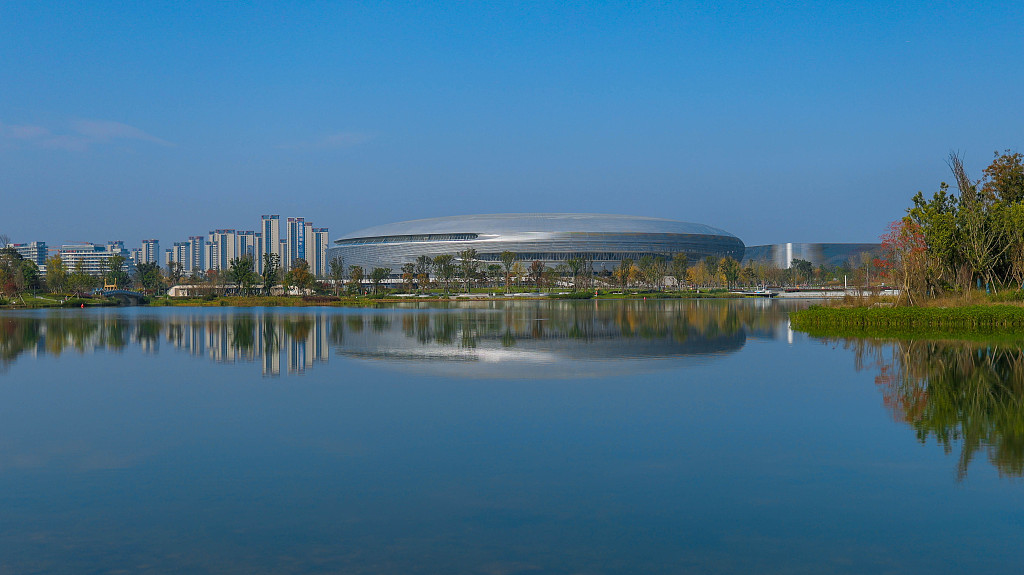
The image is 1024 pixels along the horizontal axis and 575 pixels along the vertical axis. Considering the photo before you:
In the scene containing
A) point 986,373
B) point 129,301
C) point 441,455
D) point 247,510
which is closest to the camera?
point 247,510

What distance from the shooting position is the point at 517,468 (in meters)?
7.67

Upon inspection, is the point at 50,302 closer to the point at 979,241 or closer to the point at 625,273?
the point at 625,273

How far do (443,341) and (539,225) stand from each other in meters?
84.7

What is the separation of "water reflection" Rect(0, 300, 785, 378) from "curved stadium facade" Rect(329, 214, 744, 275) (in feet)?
225

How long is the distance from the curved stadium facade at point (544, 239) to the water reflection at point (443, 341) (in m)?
68.6

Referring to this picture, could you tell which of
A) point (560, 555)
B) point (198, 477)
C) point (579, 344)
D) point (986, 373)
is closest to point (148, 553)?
point (198, 477)

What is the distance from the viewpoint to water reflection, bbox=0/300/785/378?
55.4ft

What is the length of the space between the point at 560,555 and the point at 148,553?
2689 mm

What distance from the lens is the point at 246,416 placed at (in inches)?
421

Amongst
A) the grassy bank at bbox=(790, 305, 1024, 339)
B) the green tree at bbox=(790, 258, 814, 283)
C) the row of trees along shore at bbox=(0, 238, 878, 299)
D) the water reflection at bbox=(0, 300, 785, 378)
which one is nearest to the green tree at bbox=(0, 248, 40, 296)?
the row of trees along shore at bbox=(0, 238, 878, 299)

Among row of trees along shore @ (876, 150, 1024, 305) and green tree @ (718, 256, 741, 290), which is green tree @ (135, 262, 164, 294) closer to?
green tree @ (718, 256, 741, 290)

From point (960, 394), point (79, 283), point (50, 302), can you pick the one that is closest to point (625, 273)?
point (79, 283)

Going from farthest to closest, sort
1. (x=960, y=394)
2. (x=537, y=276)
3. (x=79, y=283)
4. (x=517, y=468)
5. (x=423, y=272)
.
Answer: (x=537, y=276) < (x=423, y=272) < (x=79, y=283) < (x=960, y=394) < (x=517, y=468)

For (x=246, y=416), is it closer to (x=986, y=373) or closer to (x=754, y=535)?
(x=754, y=535)
